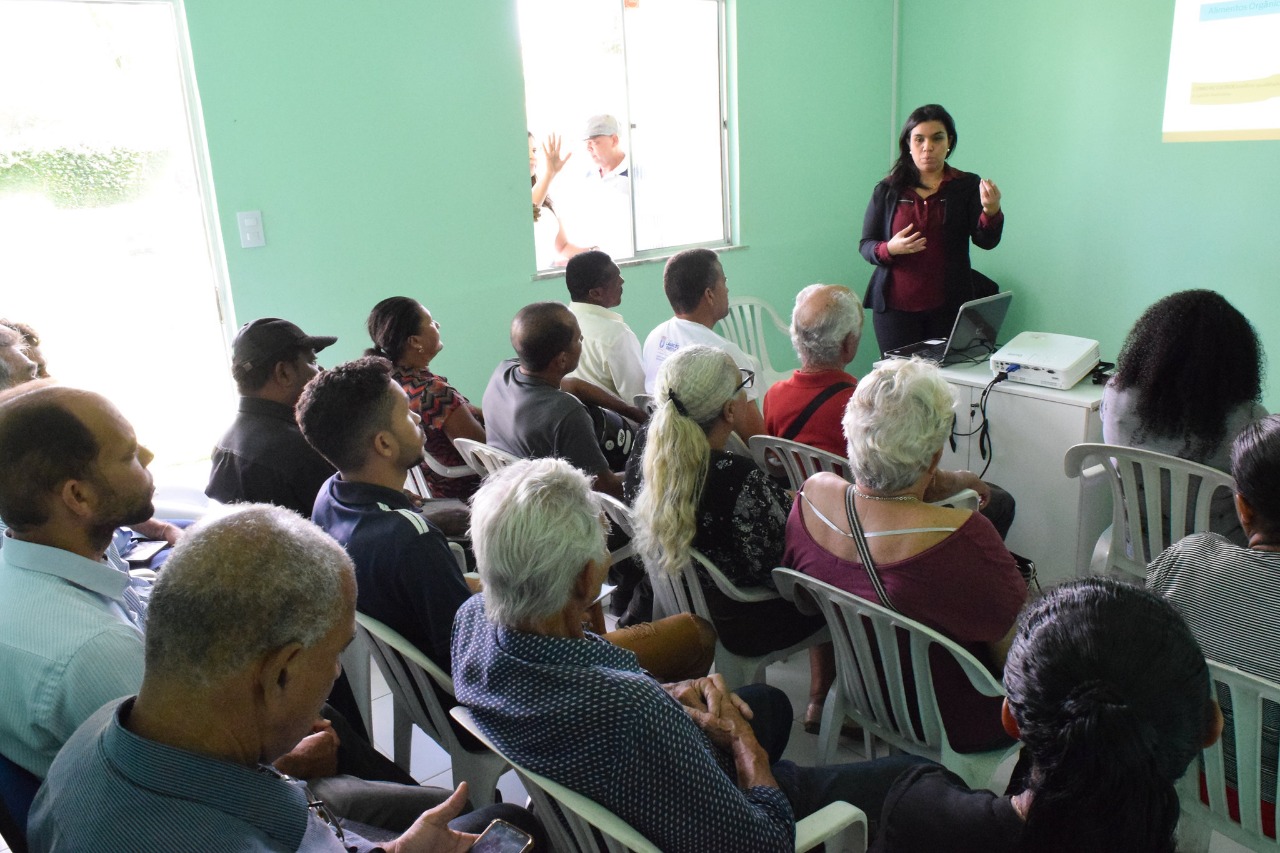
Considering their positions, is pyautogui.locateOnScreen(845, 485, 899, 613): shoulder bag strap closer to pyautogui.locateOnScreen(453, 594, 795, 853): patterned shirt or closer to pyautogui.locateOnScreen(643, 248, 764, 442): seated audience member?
pyautogui.locateOnScreen(453, 594, 795, 853): patterned shirt

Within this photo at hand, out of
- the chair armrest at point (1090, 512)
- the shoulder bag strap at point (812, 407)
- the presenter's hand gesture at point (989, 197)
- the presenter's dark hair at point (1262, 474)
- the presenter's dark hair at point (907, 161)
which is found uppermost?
the presenter's dark hair at point (907, 161)

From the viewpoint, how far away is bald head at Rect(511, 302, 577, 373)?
260cm

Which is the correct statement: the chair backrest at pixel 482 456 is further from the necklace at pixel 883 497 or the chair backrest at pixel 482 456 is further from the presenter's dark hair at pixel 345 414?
the necklace at pixel 883 497

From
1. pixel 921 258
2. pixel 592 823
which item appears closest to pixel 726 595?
pixel 592 823

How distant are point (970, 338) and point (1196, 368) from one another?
1.25 metres

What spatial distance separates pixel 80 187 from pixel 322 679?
3.08 meters

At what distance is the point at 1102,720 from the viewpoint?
34.7 inches

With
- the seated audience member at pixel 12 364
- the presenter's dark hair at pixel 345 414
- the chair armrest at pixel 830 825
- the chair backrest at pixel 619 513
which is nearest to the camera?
the chair armrest at pixel 830 825

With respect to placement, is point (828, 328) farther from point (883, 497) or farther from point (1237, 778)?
point (1237, 778)

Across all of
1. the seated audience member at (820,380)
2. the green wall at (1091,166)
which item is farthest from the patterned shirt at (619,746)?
the green wall at (1091,166)

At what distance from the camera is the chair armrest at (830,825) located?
128cm

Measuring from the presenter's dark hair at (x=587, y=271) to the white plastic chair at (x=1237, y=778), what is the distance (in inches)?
92.5

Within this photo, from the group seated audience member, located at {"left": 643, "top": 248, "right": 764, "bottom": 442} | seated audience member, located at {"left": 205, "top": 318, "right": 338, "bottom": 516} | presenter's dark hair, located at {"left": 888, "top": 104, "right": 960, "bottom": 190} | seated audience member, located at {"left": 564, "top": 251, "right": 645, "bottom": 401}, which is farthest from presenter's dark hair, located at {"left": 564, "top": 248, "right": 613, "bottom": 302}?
presenter's dark hair, located at {"left": 888, "top": 104, "right": 960, "bottom": 190}

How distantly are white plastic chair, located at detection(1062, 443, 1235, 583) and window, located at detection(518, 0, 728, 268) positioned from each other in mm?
2877
